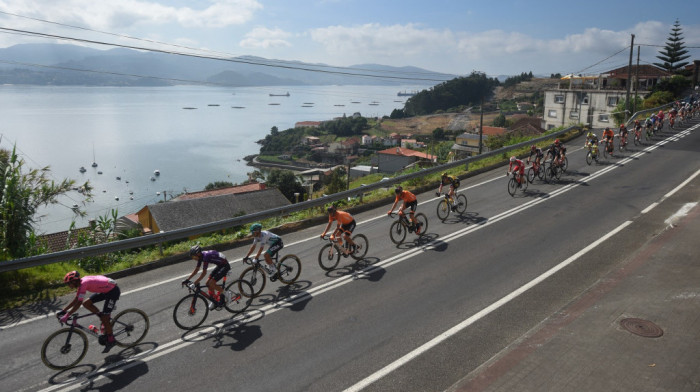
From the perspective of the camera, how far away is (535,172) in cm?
2072

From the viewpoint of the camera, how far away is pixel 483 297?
33.2 ft

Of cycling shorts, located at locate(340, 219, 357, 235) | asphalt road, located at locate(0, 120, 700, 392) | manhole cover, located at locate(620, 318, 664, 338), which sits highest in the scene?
cycling shorts, located at locate(340, 219, 357, 235)

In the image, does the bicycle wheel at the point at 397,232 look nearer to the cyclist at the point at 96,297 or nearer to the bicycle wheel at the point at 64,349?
the cyclist at the point at 96,297

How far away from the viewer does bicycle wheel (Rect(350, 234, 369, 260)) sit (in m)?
12.4

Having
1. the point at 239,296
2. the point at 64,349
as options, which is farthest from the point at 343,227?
the point at 64,349

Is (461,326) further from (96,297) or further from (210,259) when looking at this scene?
(96,297)

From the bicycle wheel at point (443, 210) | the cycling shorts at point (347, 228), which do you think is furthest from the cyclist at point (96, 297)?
the bicycle wheel at point (443, 210)

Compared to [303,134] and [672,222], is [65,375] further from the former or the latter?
[303,134]

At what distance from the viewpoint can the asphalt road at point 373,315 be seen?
7.48 metres

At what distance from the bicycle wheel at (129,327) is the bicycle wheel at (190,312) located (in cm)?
56

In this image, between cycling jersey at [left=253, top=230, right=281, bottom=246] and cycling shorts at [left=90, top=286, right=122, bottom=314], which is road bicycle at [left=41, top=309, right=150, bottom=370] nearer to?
cycling shorts at [left=90, top=286, right=122, bottom=314]

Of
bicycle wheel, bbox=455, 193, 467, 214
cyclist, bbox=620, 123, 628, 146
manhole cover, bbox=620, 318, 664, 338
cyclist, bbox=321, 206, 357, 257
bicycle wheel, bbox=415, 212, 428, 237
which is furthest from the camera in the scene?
cyclist, bbox=620, 123, 628, 146

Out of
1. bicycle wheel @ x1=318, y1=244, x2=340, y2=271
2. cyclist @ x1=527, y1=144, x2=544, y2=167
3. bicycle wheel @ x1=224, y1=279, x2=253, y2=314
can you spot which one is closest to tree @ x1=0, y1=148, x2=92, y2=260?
bicycle wheel @ x1=224, y1=279, x2=253, y2=314

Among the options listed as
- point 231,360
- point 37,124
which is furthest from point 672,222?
→ point 37,124
